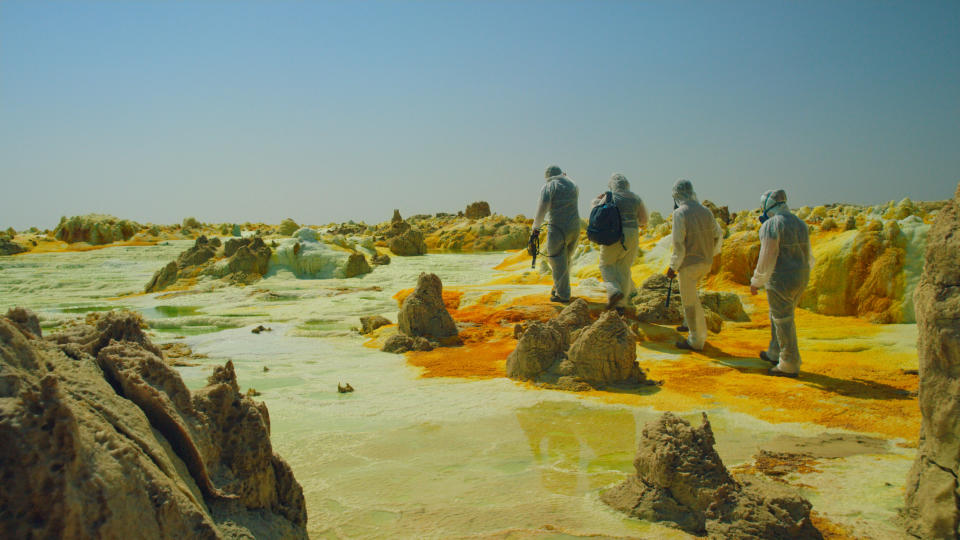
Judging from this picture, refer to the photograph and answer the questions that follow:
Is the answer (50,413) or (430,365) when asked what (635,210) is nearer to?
(430,365)

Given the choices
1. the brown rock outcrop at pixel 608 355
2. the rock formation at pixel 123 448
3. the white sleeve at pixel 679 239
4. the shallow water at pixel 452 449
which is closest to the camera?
the rock formation at pixel 123 448

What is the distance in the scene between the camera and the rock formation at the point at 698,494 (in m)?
2.89

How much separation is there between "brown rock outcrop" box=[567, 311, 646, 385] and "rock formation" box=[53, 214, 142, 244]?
3232cm

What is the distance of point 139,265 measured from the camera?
2361 cm

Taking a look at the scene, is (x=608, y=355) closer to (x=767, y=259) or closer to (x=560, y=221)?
(x=767, y=259)

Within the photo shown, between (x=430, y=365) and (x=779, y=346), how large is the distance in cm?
413

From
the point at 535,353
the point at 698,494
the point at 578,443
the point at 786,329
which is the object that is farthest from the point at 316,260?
the point at 698,494

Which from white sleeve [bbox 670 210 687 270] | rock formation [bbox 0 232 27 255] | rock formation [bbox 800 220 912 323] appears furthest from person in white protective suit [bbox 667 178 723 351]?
rock formation [bbox 0 232 27 255]

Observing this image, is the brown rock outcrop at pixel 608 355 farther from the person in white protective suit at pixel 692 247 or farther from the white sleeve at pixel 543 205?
the white sleeve at pixel 543 205

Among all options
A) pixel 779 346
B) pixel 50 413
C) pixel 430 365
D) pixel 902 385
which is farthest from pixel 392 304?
pixel 50 413

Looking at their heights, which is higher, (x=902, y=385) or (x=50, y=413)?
(x=50, y=413)

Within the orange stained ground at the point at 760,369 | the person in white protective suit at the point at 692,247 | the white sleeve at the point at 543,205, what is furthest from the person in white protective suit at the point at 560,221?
the person in white protective suit at the point at 692,247

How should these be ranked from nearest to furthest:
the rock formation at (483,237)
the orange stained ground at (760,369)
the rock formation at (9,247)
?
the orange stained ground at (760,369), the rock formation at (9,247), the rock formation at (483,237)

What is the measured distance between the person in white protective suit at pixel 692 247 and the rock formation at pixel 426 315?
136 inches
